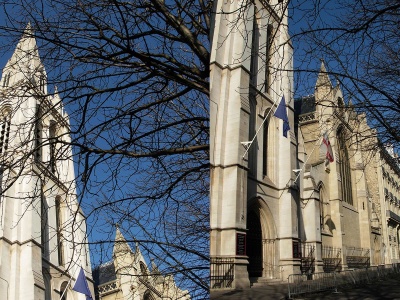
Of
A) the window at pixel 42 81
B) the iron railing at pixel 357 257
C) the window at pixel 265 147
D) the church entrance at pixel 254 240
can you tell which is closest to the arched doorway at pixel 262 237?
the church entrance at pixel 254 240

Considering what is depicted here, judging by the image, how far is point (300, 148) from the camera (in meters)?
25.1

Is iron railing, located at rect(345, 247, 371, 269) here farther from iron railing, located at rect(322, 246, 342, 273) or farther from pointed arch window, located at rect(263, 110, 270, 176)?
pointed arch window, located at rect(263, 110, 270, 176)

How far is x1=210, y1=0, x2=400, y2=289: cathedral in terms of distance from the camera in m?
4.52

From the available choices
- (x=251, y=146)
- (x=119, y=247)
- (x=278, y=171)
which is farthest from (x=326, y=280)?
(x=119, y=247)

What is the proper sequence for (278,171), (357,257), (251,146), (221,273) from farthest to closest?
1. (357,257)
2. (278,171)
3. (251,146)
4. (221,273)

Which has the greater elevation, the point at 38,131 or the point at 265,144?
the point at 265,144

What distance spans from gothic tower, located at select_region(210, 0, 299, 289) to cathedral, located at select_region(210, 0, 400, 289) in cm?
→ 2

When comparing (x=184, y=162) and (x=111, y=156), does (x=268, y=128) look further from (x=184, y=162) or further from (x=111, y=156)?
(x=111, y=156)

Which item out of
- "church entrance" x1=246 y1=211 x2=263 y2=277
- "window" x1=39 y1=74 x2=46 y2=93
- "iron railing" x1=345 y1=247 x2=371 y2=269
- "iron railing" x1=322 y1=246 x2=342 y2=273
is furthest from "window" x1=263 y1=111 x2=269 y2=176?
"iron railing" x1=345 y1=247 x2=371 y2=269

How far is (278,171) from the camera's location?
16.0 meters

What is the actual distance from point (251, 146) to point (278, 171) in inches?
167

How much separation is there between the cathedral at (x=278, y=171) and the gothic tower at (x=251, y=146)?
0.9 inches

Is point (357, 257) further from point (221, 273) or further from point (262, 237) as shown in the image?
point (221, 273)

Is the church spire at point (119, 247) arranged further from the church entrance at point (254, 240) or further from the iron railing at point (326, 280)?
the iron railing at point (326, 280)
